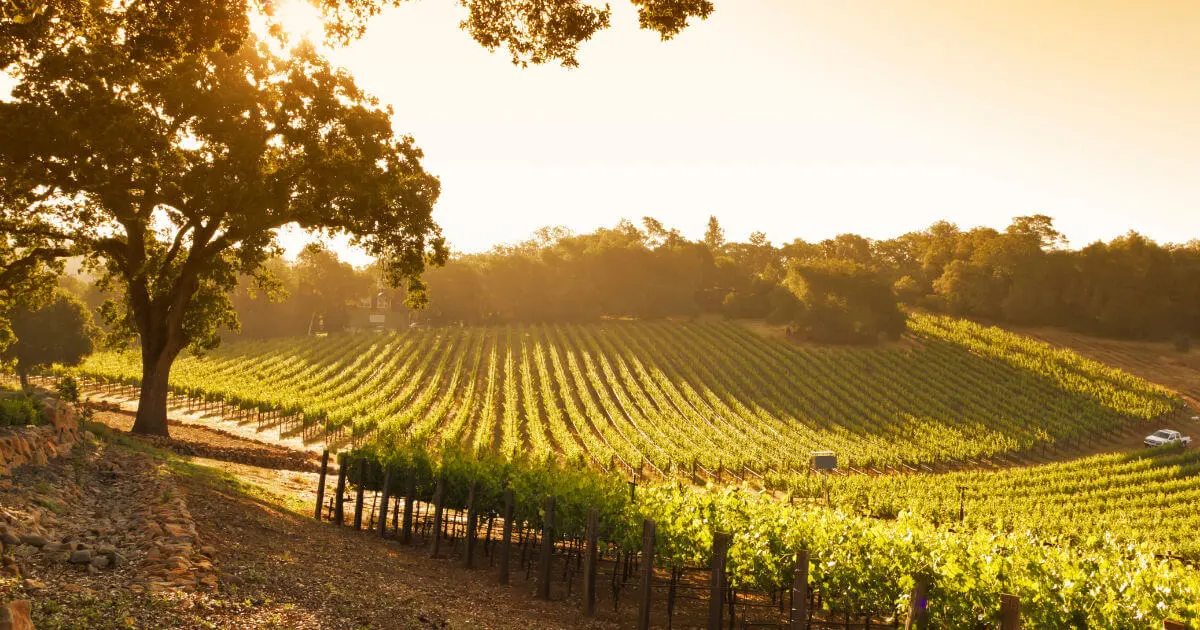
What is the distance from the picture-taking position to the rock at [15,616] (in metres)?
5.33

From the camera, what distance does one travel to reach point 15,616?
5480 mm

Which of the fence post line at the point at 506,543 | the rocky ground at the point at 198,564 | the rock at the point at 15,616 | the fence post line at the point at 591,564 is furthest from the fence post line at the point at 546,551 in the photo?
the rock at the point at 15,616

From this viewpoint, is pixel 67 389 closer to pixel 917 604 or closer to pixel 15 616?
pixel 15 616

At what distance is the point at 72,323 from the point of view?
48.0 metres

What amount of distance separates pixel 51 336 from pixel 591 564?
165 feet

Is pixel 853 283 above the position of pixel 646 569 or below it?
above

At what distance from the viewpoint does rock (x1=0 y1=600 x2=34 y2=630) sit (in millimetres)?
5332

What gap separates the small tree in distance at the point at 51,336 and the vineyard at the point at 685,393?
271 inches

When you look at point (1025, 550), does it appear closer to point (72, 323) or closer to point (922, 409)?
point (922, 409)

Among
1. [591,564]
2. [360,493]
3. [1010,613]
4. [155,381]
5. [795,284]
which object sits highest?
[795,284]

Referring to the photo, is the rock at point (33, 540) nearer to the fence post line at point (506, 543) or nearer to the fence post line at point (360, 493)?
the fence post line at point (506, 543)

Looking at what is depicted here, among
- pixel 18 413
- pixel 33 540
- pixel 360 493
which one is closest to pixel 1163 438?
pixel 360 493

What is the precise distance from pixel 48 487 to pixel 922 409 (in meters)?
53.6

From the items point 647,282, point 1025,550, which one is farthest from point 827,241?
point 1025,550
